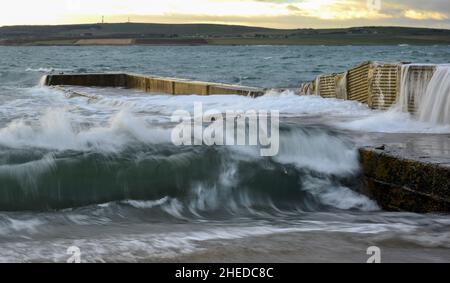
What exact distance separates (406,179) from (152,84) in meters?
15.9

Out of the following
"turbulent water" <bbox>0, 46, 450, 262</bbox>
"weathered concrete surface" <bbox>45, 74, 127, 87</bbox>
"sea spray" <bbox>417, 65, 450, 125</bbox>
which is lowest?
"weathered concrete surface" <bbox>45, 74, 127, 87</bbox>

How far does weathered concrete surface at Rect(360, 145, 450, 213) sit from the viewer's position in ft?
24.5

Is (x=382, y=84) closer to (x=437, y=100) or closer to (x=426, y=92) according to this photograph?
(x=426, y=92)

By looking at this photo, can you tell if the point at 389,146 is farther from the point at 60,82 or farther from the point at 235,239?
the point at 60,82

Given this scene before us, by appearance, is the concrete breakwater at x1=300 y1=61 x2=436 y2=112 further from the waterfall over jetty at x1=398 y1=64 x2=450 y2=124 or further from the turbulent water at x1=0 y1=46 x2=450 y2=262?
the turbulent water at x1=0 y1=46 x2=450 y2=262

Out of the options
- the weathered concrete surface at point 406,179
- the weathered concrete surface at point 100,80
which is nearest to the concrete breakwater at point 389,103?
the weathered concrete surface at point 406,179

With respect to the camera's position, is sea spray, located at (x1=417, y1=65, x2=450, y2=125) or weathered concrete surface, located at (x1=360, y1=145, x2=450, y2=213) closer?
weathered concrete surface, located at (x1=360, y1=145, x2=450, y2=213)

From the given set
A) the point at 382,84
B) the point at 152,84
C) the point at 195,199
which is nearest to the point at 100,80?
the point at 152,84

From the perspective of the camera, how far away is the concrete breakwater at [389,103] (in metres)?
7.60

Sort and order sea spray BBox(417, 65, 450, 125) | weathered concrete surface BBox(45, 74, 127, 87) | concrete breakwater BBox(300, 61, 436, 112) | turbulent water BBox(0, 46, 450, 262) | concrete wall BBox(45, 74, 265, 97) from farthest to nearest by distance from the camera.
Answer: weathered concrete surface BBox(45, 74, 127, 87) → concrete wall BBox(45, 74, 265, 97) → concrete breakwater BBox(300, 61, 436, 112) → sea spray BBox(417, 65, 450, 125) → turbulent water BBox(0, 46, 450, 262)

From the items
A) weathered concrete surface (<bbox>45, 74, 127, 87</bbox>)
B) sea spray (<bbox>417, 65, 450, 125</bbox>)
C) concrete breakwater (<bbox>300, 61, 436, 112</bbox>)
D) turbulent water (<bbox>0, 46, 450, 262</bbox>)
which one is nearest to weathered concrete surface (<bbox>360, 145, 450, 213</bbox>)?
turbulent water (<bbox>0, 46, 450, 262</bbox>)

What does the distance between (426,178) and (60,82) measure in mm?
21758

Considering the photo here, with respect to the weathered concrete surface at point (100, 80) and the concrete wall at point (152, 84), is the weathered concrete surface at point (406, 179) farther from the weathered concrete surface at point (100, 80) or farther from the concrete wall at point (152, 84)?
the weathered concrete surface at point (100, 80)
